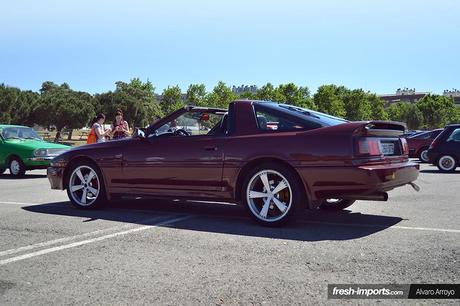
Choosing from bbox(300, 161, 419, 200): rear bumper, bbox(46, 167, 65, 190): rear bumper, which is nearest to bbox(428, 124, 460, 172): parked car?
bbox(300, 161, 419, 200): rear bumper

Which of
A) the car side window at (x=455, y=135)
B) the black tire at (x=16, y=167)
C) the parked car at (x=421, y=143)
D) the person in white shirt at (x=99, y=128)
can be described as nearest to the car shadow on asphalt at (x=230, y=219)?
the person in white shirt at (x=99, y=128)

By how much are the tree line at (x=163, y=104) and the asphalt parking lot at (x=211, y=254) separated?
150 ft

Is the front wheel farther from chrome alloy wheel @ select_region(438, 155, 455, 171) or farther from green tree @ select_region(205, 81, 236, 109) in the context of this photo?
green tree @ select_region(205, 81, 236, 109)

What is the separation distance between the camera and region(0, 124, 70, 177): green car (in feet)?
43.7

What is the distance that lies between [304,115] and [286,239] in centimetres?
160

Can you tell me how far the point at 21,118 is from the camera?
2096 inches

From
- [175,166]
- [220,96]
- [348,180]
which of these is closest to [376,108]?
[220,96]

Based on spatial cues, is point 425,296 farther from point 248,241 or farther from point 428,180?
point 428,180

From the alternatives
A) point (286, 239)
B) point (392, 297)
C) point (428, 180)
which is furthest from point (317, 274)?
point (428, 180)

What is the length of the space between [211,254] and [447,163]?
1239 centimetres

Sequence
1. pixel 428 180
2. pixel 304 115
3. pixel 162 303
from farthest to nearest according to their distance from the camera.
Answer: pixel 428 180
pixel 304 115
pixel 162 303

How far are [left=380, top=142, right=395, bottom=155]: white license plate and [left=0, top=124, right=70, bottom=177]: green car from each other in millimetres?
9995

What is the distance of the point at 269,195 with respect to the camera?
5.69 metres

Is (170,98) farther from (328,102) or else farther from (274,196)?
(274,196)
